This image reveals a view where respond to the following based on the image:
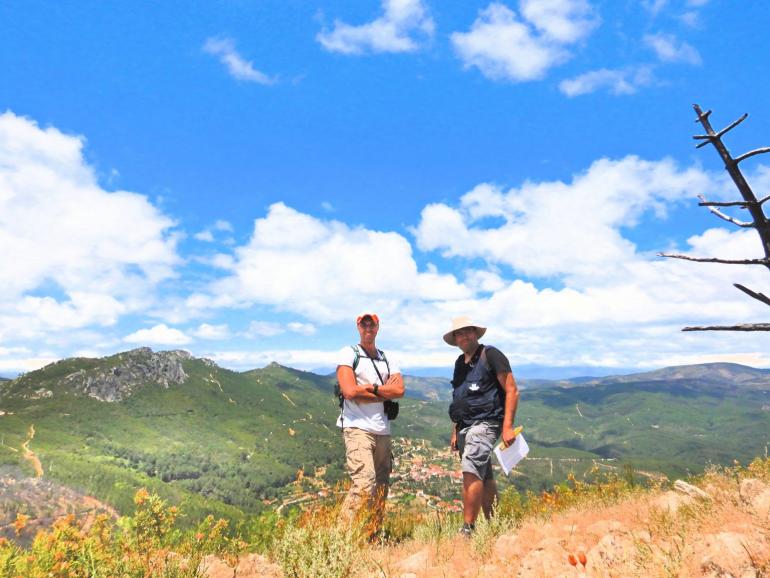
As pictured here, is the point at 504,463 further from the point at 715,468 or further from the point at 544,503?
the point at 715,468

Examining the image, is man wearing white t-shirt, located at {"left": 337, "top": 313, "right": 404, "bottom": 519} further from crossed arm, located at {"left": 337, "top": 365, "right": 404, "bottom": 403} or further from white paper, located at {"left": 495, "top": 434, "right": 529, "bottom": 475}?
white paper, located at {"left": 495, "top": 434, "right": 529, "bottom": 475}

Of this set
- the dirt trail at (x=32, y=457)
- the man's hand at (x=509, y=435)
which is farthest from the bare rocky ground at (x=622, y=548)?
the dirt trail at (x=32, y=457)

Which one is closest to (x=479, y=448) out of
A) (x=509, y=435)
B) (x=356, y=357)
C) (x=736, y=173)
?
(x=509, y=435)

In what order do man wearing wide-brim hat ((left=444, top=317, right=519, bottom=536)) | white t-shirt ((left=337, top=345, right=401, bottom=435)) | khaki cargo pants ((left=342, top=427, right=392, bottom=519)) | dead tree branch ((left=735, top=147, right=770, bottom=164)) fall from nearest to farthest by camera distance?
dead tree branch ((left=735, top=147, right=770, bottom=164)) < khaki cargo pants ((left=342, top=427, right=392, bottom=519)) < man wearing wide-brim hat ((left=444, top=317, right=519, bottom=536)) < white t-shirt ((left=337, top=345, right=401, bottom=435))

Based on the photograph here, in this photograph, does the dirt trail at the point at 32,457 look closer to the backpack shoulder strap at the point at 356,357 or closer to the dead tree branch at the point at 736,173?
the backpack shoulder strap at the point at 356,357

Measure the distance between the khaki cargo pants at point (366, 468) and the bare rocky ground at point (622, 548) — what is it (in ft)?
1.89

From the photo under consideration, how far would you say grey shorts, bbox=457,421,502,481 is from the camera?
215 inches

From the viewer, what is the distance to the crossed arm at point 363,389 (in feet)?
18.4

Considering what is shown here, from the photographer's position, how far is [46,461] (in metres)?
148

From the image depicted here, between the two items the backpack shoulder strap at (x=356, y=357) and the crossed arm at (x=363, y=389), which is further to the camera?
the backpack shoulder strap at (x=356, y=357)

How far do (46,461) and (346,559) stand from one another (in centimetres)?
19519

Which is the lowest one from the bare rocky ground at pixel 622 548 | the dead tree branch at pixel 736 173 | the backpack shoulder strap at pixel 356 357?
the bare rocky ground at pixel 622 548

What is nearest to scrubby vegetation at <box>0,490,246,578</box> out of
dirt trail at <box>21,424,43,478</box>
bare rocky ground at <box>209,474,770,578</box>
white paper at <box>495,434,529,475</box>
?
bare rocky ground at <box>209,474,770,578</box>

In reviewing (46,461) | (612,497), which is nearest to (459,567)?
(612,497)
